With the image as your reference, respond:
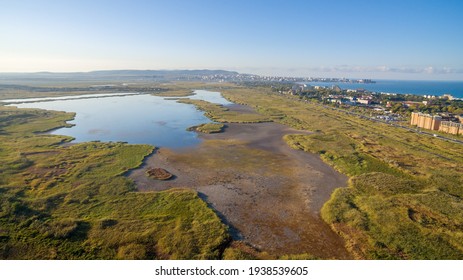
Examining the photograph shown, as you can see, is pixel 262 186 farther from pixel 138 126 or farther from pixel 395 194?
pixel 138 126

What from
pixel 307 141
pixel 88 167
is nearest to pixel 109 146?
pixel 88 167

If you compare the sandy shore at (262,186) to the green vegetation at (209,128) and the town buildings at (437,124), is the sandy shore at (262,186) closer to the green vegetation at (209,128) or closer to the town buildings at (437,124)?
the green vegetation at (209,128)

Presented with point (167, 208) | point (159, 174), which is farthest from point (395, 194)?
point (159, 174)

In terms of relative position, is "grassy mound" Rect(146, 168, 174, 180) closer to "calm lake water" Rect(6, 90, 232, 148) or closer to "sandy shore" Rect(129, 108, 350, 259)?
"sandy shore" Rect(129, 108, 350, 259)

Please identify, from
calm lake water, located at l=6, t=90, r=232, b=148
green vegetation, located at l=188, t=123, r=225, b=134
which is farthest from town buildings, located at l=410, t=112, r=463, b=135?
calm lake water, located at l=6, t=90, r=232, b=148

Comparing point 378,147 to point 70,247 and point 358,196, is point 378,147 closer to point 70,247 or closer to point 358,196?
point 358,196

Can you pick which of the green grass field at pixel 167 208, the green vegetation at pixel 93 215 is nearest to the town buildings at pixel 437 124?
the green grass field at pixel 167 208

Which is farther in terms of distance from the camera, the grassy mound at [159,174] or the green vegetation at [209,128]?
the green vegetation at [209,128]
